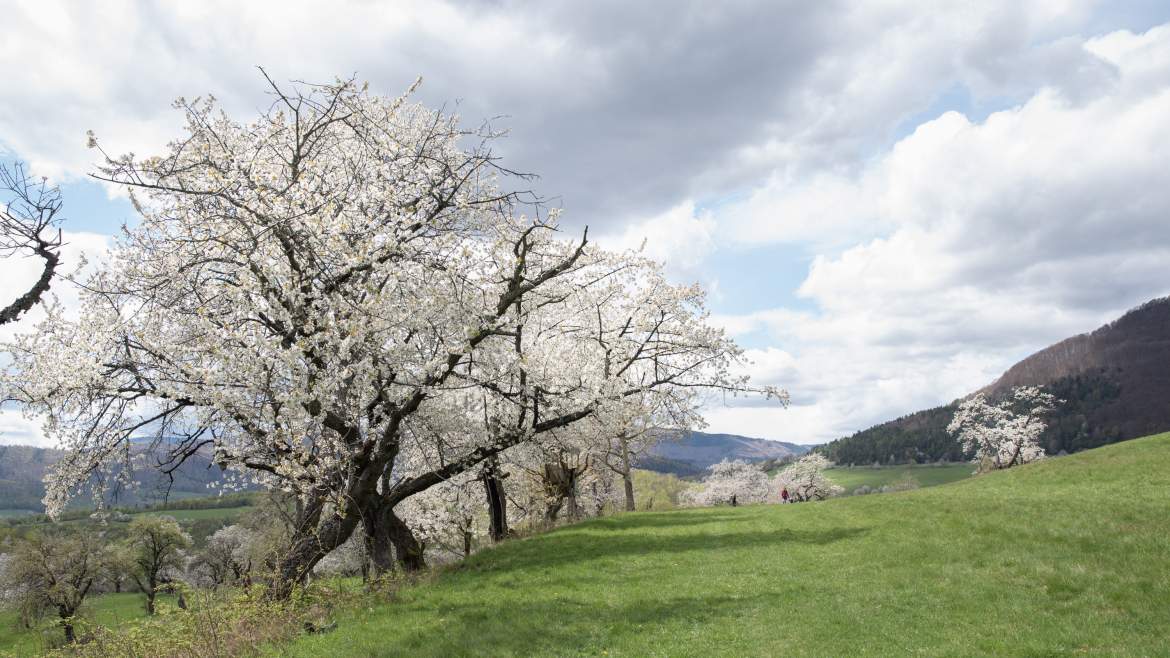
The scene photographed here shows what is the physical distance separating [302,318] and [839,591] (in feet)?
43.9

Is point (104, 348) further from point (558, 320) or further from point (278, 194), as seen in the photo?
point (558, 320)

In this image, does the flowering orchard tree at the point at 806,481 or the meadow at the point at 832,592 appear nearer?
the meadow at the point at 832,592

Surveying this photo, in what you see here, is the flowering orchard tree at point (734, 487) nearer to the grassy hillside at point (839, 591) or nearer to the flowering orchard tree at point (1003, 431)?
the flowering orchard tree at point (1003, 431)

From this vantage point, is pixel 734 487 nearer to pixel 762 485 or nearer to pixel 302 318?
pixel 762 485

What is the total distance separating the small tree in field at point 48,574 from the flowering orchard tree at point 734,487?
6704cm

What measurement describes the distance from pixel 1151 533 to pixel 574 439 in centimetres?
2038

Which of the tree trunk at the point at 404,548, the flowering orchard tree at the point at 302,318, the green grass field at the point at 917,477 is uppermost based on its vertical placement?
the flowering orchard tree at the point at 302,318

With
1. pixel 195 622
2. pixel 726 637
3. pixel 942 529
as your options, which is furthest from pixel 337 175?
pixel 942 529

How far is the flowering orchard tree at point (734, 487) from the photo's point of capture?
89.4m

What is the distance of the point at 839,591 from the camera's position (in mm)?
14242

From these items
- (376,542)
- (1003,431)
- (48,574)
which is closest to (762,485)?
(1003,431)

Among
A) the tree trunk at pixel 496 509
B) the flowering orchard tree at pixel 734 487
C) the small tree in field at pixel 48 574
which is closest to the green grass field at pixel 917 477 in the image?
the flowering orchard tree at pixel 734 487

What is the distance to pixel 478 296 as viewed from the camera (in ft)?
54.5

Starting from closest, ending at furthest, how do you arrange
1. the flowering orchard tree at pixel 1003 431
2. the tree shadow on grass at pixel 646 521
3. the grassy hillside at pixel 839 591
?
→ 1. the grassy hillside at pixel 839 591
2. the tree shadow on grass at pixel 646 521
3. the flowering orchard tree at pixel 1003 431
